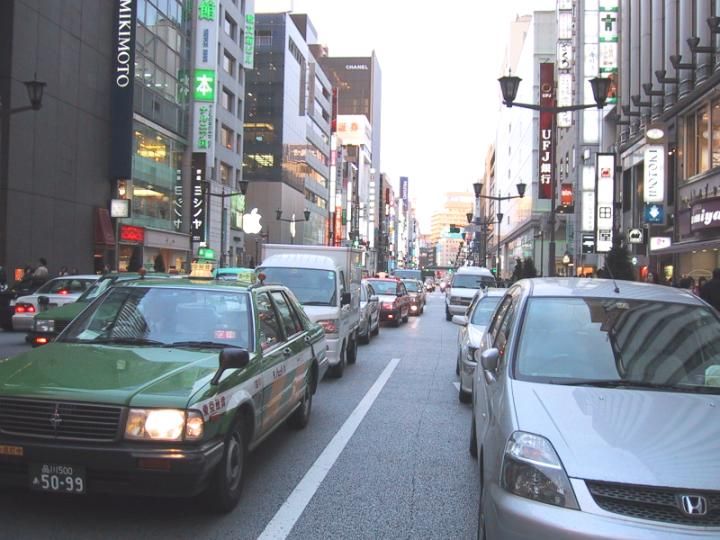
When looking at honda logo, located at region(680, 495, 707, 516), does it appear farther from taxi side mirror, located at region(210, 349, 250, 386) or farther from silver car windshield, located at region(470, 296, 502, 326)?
silver car windshield, located at region(470, 296, 502, 326)

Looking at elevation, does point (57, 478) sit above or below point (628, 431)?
below

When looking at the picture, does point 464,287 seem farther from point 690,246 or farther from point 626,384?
point 626,384

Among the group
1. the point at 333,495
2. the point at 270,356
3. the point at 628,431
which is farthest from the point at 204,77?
the point at 628,431

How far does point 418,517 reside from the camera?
5023 millimetres

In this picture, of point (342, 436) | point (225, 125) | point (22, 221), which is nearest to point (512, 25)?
point (225, 125)

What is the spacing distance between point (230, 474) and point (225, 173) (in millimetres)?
53535

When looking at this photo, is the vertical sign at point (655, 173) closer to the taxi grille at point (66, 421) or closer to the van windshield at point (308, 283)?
the van windshield at point (308, 283)

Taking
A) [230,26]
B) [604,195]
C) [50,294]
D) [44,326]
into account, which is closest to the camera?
[44,326]

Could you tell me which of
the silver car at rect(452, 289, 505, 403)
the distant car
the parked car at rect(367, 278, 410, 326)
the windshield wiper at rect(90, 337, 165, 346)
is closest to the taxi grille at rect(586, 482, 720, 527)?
the windshield wiper at rect(90, 337, 165, 346)

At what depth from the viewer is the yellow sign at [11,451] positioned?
4148mm

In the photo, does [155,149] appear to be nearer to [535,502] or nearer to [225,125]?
[225,125]

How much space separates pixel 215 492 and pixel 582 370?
259 centimetres

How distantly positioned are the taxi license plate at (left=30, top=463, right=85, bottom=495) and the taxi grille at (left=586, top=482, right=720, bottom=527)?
2972mm

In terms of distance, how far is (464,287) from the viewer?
27703mm
